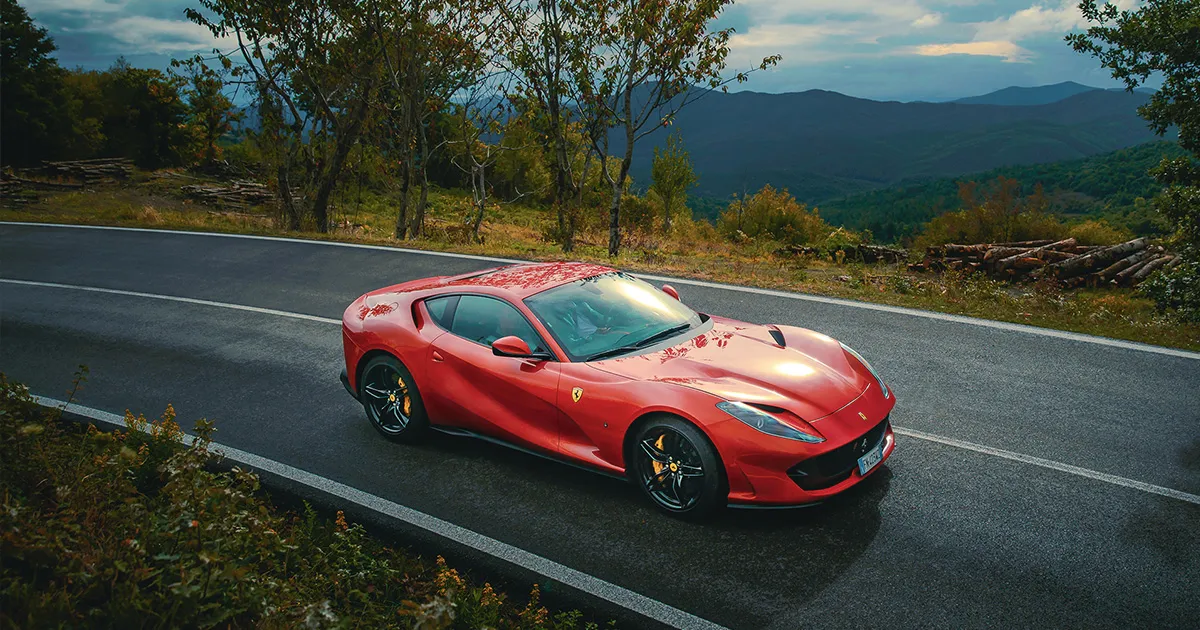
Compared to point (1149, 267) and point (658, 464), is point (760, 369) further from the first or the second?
point (1149, 267)

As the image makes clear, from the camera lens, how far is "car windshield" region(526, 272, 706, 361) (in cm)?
546

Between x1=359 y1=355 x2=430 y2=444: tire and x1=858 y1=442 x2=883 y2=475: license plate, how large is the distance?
3295mm

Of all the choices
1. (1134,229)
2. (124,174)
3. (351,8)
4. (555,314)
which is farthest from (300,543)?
(1134,229)

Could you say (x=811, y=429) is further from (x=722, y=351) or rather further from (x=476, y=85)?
(x=476, y=85)

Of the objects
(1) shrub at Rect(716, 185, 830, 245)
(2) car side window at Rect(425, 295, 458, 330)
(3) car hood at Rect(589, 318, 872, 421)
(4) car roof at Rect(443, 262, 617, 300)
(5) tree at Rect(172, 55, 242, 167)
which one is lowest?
(1) shrub at Rect(716, 185, 830, 245)

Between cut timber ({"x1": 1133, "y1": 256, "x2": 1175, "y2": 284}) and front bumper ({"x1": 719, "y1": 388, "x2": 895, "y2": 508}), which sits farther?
cut timber ({"x1": 1133, "y1": 256, "x2": 1175, "y2": 284})

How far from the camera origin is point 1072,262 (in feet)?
51.7

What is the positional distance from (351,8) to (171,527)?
2085 cm

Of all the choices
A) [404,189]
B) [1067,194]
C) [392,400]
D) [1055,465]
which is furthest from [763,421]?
[1067,194]

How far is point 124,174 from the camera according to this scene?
4162 centimetres

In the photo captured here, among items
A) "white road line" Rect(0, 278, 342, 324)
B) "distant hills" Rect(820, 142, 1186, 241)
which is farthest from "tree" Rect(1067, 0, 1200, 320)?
"distant hills" Rect(820, 142, 1186, 241)

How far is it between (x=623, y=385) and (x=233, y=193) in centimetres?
4268

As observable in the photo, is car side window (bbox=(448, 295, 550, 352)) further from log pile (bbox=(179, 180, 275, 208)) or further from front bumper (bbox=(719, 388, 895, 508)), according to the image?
log pile (bbox=(179, 180, 275, 208))

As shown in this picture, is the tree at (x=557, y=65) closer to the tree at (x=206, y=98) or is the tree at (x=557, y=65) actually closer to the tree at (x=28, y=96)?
the tree at (x=206, y=98)
